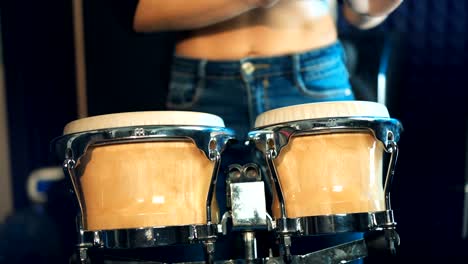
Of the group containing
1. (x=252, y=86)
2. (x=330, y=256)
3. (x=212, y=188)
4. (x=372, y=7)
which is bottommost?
(x=330, y=256)

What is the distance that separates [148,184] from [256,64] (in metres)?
0.28

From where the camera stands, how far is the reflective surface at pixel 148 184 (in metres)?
0.94

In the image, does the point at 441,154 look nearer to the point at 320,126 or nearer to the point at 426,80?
the point at 426,80

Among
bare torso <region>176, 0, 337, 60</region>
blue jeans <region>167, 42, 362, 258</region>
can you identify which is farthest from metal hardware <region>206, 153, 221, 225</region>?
bare torso <region>176, 0, 337, 60</region>

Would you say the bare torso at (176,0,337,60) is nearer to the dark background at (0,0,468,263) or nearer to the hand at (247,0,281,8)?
the hand at (247,0,281,8)

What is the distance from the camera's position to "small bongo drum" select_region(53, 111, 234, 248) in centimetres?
94

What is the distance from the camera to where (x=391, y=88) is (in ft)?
5.42

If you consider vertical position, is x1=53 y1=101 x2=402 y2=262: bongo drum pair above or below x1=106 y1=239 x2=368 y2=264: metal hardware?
above

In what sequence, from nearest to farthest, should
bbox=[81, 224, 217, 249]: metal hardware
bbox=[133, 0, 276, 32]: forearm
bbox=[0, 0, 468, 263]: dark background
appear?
1. bbox=[81, 224, 217, 249]: metal hardware
2. bbox=[133, 0, 276, 32]: forearm
3. bbox=[0, 0, 468, 263]: dark background

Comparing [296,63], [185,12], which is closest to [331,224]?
[296,63]

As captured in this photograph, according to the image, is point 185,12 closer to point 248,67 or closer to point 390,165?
point 248,67

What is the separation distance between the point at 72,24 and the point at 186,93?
52cm

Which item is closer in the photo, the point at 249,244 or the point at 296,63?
the point at 249,244

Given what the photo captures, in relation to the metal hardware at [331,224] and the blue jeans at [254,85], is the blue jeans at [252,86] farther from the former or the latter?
the metal hardware at [331,224]
